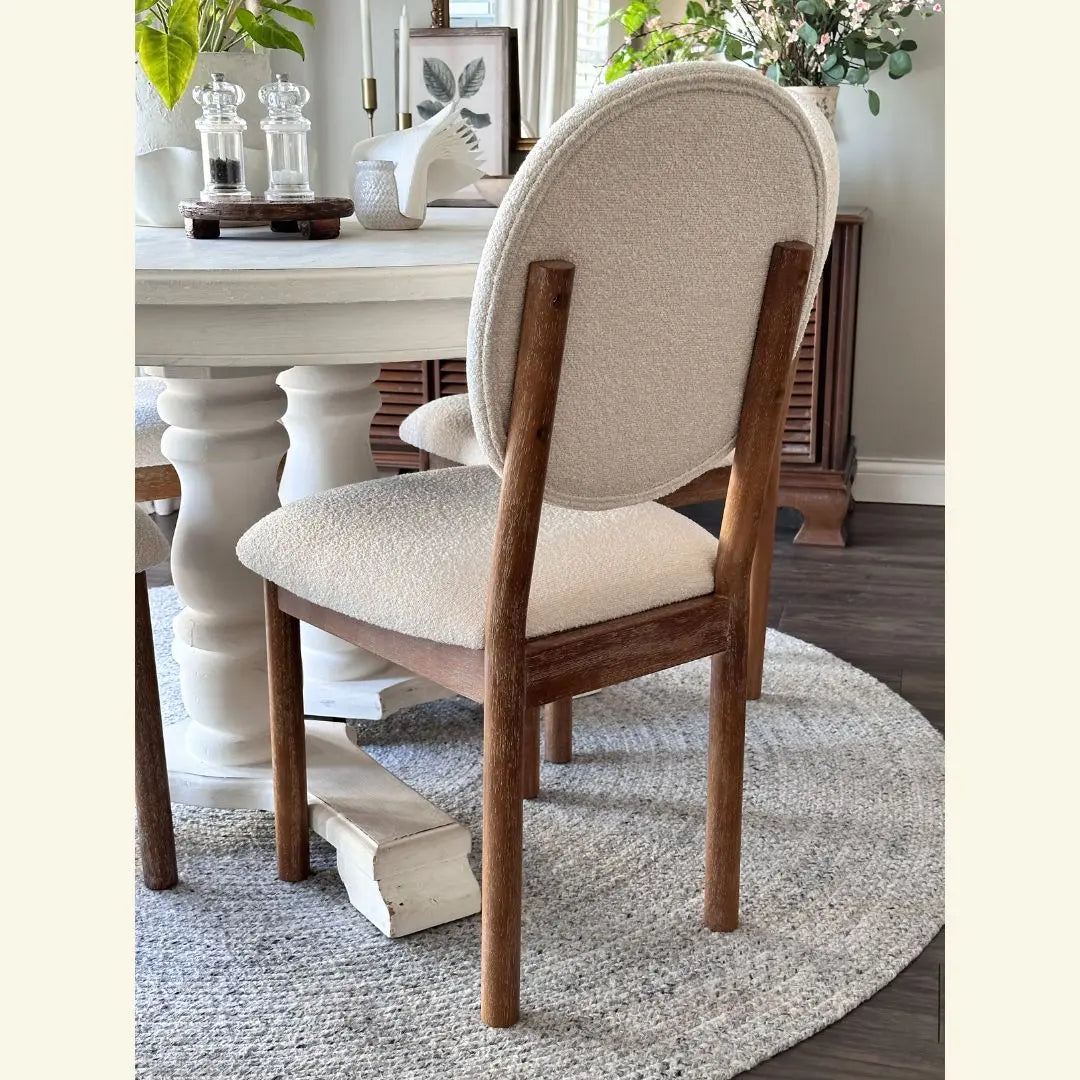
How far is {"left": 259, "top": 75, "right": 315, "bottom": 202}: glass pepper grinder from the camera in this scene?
1.73 metres

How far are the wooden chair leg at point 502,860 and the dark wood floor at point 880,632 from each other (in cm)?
A: 27

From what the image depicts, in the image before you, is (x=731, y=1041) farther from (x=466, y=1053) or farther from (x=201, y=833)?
(x=201, y=833)

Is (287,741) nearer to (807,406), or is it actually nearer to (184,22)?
(184,22)

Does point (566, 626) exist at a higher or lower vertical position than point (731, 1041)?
higher

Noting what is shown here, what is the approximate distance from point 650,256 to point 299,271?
14.6 inches

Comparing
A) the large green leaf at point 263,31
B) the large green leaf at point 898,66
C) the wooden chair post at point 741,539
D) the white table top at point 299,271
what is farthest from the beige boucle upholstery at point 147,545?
the large green leaf at point 898,66

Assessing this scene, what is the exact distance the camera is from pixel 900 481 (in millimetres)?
3529

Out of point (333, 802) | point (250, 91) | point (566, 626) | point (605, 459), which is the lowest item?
point (333, 802)

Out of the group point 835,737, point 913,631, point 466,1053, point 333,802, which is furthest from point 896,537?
point 466,1053

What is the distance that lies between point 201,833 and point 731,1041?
→ 816 millimetres

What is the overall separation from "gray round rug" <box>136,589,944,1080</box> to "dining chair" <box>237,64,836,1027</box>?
8 cm

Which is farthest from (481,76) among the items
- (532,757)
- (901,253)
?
(532,757)

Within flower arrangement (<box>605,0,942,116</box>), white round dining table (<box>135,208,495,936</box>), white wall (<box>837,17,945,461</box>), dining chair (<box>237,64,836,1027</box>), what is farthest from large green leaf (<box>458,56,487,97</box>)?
dining chair (<box>237,64,836,1027</box>)

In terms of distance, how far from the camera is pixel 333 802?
5.50ft
